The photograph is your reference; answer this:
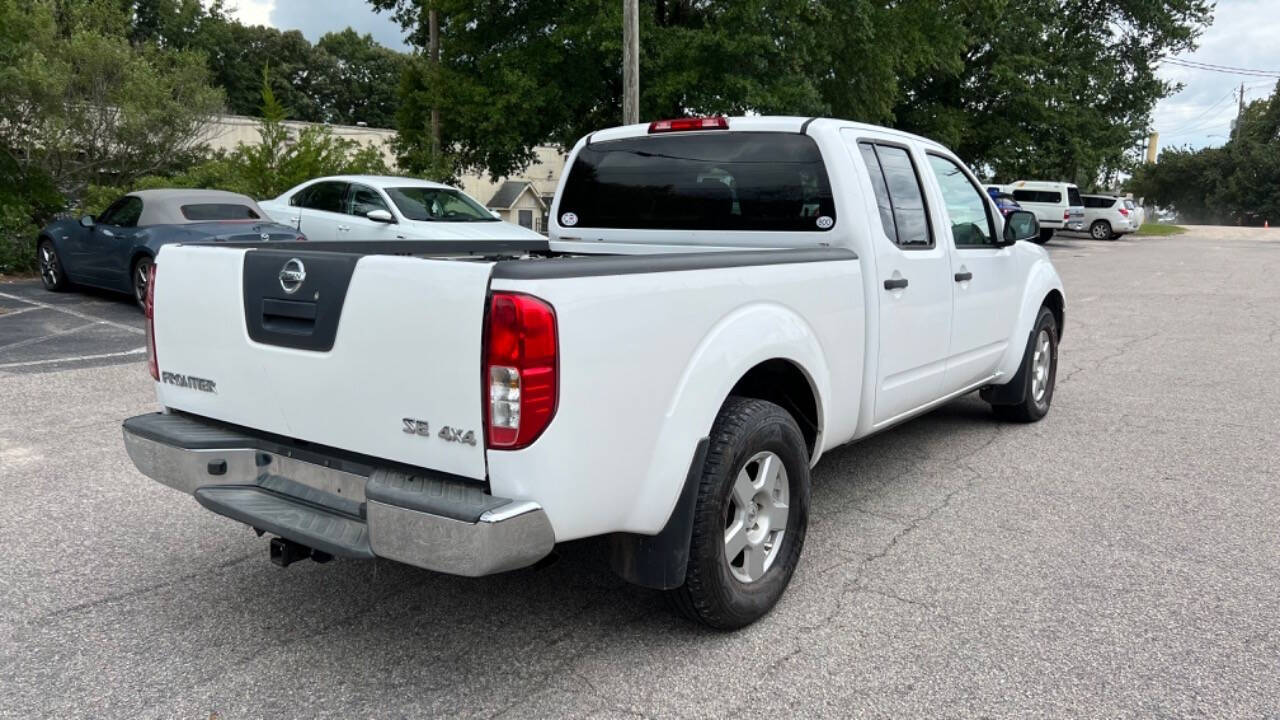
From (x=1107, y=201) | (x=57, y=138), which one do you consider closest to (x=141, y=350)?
(x=57, y=138)

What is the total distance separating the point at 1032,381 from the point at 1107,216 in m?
32.2

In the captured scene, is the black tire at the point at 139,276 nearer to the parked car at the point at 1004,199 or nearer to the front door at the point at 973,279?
the front door at the point at 973,279

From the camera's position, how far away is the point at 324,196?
44.5 feet

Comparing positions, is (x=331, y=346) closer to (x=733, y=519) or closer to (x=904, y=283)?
(x=733, y=519)

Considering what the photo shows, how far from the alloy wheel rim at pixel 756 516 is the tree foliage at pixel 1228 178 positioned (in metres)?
73.0

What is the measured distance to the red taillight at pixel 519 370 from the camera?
8.51 ft

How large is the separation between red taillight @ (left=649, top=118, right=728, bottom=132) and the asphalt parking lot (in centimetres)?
194

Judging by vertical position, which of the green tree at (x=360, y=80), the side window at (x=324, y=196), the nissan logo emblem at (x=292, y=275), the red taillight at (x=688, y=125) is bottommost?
the nissan logo emblem at (x=292, y=275)

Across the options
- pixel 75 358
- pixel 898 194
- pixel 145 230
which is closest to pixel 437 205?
pixel 145 230

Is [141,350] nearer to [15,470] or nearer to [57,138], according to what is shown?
[15,470]

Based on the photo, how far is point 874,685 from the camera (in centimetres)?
307

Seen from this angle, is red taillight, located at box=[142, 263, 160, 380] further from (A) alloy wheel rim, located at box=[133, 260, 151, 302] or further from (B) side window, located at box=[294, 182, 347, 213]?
(B) side window, located at box=[294, 182, 347, 213]

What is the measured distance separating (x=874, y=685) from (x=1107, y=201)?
1438 inches

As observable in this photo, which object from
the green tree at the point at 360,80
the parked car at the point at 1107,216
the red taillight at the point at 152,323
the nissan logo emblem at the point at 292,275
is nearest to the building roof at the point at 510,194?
the green tree at the point at 360,80
